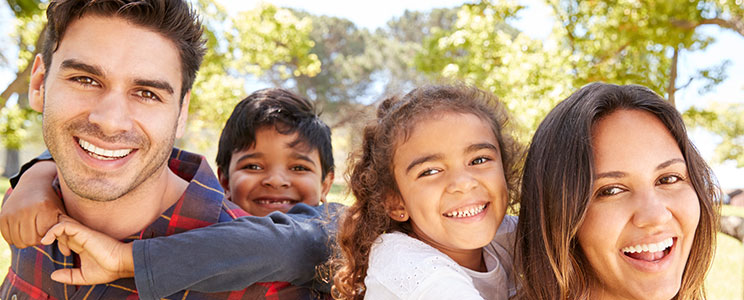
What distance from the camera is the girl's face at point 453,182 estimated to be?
2020mm

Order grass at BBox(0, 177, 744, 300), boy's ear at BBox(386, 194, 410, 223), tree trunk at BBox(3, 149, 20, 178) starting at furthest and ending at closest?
tree trunk at BBox(3, 149, 20, 178)
grass at BBox(0, 177, 744, 300)
boy's ear at BBox(386, 194, 410, 223)

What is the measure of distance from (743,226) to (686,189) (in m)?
6.28

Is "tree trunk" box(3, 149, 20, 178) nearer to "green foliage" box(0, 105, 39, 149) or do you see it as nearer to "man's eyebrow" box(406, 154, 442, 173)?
"green foliage" box(0, 105, 39, 149)

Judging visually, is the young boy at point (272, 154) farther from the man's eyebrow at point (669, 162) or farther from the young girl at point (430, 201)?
the man's eyebrow at point (669, 162)

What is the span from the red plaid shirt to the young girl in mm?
320

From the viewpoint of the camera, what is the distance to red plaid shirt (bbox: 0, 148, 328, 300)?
6.49 feet

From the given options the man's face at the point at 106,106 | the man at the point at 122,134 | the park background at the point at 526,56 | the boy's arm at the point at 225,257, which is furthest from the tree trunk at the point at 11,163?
the boy's arm at the point at 225,257

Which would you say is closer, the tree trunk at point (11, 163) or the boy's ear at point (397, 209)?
the boy's ear at point (397, 209)

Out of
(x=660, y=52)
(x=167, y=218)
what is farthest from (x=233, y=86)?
(x=167, y=218)

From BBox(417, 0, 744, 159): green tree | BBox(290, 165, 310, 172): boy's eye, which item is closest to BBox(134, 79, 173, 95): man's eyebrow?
BBox(290, 165, 310, 172): boy's eye

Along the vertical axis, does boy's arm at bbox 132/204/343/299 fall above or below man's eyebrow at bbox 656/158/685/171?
below

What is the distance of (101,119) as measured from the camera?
1864 millimetres

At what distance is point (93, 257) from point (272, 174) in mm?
1170


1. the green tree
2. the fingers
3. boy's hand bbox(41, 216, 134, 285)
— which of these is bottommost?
the fingers
